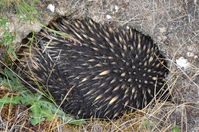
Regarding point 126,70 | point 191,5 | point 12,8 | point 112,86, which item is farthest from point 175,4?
point 12,8

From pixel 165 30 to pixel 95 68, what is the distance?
69 cm

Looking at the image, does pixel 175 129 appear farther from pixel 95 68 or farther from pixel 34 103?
pixel 34 103

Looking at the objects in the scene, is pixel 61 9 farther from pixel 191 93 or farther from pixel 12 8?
pixel 191 93

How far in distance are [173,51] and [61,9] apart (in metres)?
0.94

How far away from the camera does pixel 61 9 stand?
7.74 ft

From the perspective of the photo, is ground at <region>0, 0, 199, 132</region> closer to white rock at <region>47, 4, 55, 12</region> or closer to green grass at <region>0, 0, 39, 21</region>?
white rock at <region>47, 4, 55, 12</region>

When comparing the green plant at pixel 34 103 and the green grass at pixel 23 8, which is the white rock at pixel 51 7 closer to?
the green grass at pixel 23 8

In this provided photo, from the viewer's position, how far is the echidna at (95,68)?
2104 millimetres

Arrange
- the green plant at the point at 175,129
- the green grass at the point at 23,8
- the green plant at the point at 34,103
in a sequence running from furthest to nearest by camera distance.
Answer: the green plant at the point at 175,129 → the green plant at the point at 34,103 → the green grass at the point at 23,8

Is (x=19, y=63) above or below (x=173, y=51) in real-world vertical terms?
below

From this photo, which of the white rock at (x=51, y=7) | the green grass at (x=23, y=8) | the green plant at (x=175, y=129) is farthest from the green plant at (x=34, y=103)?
the green plant at (x=175, y=129)

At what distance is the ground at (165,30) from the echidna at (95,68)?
9 cm

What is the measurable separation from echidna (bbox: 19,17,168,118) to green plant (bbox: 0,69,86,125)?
0.08m

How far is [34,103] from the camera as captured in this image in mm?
2088
